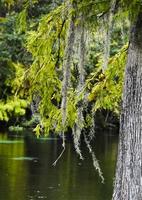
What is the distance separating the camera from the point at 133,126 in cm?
700

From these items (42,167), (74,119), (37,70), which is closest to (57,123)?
(74,119)

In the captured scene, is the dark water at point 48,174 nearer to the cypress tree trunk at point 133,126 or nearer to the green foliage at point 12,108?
the green foliage at point 12,108

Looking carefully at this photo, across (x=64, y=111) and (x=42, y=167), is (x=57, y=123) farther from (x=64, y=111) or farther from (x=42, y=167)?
(x=42, y=167)

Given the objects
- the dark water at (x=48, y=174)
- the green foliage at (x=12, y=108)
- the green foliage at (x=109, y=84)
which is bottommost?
the dark water at (x=48, y=174)

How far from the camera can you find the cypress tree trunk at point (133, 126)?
7.00 meters

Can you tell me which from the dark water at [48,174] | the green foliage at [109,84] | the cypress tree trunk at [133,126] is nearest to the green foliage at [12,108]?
the dark water at [48,174]

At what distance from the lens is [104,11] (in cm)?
705

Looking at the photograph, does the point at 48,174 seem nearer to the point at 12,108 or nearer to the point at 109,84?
the point at 109,84

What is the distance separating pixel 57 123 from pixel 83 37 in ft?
7.37

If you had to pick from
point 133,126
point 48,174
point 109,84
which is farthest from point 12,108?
point 133,126

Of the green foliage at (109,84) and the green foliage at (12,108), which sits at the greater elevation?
the green foliage at (12,108)

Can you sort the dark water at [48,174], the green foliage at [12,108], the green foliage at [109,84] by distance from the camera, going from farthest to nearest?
the green foliage at [12,108], the dark water at [48,174], the green foliage at [109,84]

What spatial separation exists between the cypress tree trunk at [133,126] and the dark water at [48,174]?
7.27 meters

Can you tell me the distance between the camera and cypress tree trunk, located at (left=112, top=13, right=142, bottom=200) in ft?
23.0
